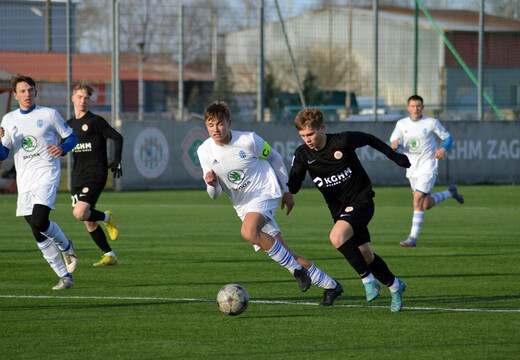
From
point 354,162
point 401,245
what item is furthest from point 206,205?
point 354,162

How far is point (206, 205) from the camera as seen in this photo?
20.7 m

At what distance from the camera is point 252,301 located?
823 cm

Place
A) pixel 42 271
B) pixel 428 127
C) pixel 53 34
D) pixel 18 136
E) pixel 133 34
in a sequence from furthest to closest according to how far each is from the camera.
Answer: pixel 133 34
pixel 53 34
pixel 428 127
pixel 42 271
pixel 18 136

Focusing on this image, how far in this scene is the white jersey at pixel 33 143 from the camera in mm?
9219

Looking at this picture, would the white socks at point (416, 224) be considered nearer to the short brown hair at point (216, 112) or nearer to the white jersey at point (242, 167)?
the white jersey at point (242, 167)

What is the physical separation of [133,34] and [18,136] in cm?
1716

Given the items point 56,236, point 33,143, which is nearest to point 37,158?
point 33,143

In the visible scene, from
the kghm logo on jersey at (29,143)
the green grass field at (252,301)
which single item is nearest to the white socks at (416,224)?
the green grass field at (252,301)

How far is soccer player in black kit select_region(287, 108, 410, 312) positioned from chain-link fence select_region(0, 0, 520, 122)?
16.4 metres

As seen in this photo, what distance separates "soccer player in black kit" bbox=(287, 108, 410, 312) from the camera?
24.7ft

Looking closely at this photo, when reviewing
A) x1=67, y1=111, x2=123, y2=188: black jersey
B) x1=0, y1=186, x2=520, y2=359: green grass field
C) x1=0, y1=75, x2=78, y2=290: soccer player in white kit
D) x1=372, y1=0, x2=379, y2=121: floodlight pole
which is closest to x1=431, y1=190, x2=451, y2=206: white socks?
x1=0, y1=186, x2=520, y2=359: green grass field

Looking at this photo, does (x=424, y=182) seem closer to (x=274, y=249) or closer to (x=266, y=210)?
(x=266, y=210)

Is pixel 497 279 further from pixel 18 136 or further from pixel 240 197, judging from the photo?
pixel 18 136

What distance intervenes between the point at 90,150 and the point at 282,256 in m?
4.08
